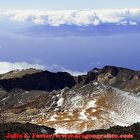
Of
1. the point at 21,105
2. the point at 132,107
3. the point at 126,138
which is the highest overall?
the point at 21,105

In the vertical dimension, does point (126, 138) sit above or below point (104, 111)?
below

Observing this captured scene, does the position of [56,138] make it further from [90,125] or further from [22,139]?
[90,125]

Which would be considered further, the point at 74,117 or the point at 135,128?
the point at 74,117

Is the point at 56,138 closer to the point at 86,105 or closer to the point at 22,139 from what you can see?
the point at 22,139

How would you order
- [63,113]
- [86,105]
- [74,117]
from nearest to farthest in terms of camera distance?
[74,117]
[63,113]
[86,105]

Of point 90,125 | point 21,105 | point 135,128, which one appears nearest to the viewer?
point 135,128

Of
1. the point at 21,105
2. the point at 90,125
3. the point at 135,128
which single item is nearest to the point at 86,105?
the point at 90,125

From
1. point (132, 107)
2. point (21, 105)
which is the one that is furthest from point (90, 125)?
point (21, 105)

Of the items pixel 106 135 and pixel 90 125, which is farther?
pixel 90 125

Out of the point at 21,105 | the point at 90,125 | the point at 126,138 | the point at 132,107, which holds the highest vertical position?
the point at 21,105
